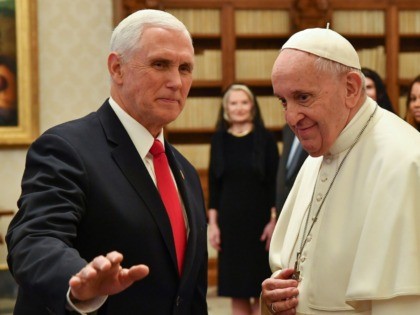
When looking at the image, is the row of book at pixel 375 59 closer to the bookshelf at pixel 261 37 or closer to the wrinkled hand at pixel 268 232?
the bookshelf at pixel 261 37

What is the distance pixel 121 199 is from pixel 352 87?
0.73 meters

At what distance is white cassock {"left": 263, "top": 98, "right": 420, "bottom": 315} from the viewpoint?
2.23 metres

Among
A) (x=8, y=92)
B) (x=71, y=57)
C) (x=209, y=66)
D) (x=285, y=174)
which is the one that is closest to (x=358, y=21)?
(x=209, y=66)

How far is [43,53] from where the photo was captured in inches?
334

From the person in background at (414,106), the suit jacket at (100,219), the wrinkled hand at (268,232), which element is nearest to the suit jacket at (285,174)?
the wrinkled hand at (268,232)

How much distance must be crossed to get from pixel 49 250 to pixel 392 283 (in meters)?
0.89

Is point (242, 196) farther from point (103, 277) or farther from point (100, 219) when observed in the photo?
point (103, 277)

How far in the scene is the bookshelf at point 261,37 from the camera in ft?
28.1

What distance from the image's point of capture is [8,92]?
8344 millimetres

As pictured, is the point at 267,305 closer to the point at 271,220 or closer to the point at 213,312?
the point at 271,220

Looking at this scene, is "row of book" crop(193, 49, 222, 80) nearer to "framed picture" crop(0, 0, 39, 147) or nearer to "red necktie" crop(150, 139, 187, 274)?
"framed picture" crop(0, 0, 39, 147)

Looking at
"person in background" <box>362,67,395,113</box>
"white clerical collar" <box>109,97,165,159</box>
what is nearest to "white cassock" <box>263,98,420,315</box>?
"white clerical collar" <box>109,97,165,159</box>

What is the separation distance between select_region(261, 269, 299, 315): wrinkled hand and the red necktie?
1.01ft

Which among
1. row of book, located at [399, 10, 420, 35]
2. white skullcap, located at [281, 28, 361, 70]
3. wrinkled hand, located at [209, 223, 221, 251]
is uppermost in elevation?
row of book, located at [399, 10, 420, 35]
